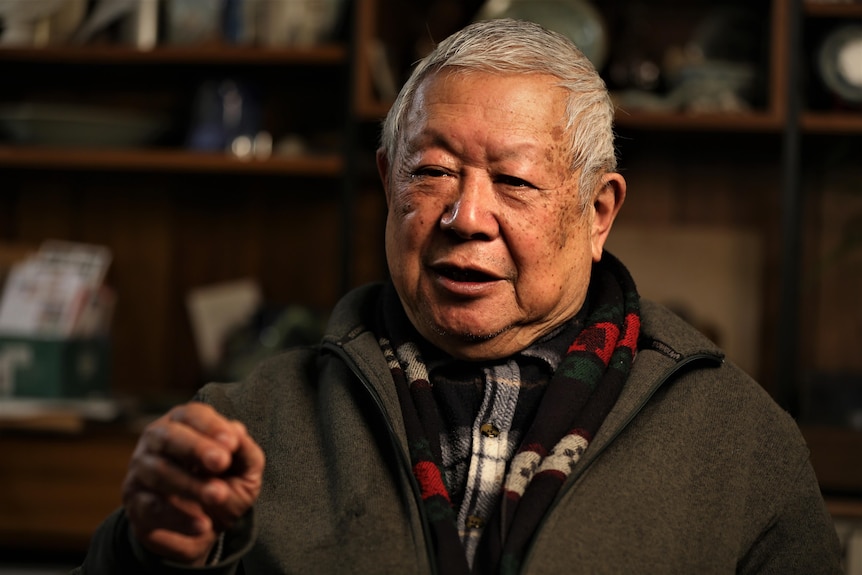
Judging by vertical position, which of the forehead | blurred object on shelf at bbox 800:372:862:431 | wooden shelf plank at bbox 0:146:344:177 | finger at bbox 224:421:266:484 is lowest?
blurred object on shelf at bbox 800:372:862:431

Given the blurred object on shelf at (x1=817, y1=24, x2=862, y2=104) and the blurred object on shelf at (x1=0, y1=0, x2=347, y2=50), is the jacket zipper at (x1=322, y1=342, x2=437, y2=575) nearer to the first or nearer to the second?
the blurred object on shelf at (x1=0, y1=0, x2=347, y2=50)

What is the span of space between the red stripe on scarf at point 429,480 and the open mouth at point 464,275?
0.79ft

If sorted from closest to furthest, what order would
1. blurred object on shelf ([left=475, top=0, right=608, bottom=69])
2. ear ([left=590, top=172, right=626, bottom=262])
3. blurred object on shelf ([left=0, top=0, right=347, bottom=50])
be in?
ear ([left=590, top=172, right=626, bottom=262]) → blurred object on shelf ([left=475, top=0, right=608, bottom=69]) → blurred object on shelf ([left=0, top=0, right=347, bottom=50])

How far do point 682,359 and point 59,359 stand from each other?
173 cm

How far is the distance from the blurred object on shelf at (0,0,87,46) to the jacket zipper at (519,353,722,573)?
2.07 metres

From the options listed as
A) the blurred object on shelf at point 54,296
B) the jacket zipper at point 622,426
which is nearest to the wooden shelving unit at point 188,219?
the blurred object on shelf at point 54,296

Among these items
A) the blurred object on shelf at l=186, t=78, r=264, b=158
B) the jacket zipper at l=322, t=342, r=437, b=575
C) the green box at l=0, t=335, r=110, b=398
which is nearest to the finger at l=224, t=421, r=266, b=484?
the jacket zipper at l=322, t=342, r=437, b=575

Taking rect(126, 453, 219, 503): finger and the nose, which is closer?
rect(126, 453, 219, 503): finger

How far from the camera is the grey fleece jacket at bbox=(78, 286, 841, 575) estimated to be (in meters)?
1.16

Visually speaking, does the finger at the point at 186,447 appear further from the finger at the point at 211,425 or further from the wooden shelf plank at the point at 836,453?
the wooden shelf plank at the point at 836,453

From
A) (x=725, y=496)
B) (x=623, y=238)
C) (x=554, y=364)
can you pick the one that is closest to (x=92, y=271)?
(x=623, y=238)

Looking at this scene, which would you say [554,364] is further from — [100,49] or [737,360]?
[100,49]

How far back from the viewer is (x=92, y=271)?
260cm

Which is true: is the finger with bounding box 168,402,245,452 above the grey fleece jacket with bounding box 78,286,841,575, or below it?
above
